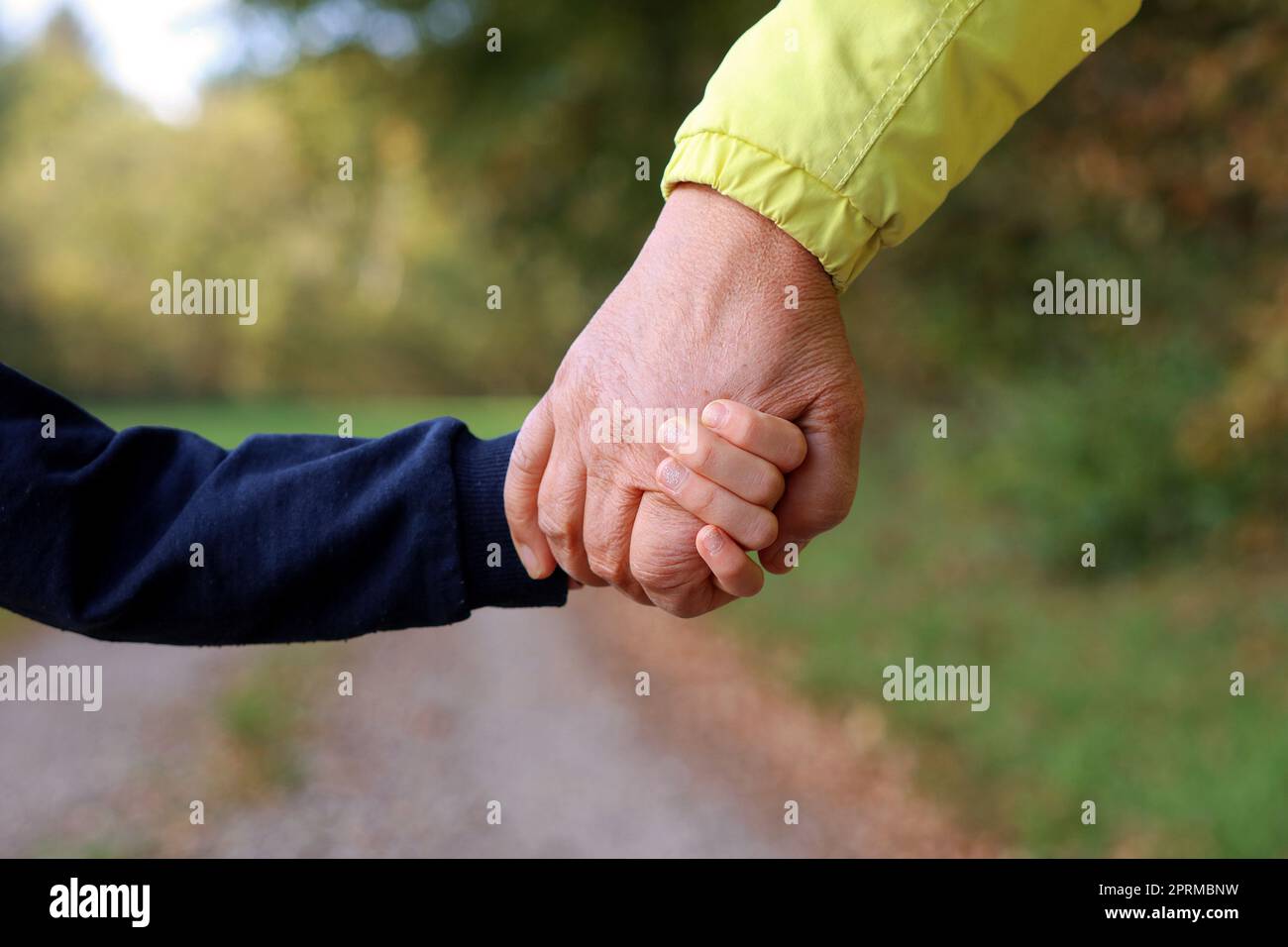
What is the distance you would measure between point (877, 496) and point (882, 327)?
6.97 ft

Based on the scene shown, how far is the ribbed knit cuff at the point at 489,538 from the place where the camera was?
1624 mm

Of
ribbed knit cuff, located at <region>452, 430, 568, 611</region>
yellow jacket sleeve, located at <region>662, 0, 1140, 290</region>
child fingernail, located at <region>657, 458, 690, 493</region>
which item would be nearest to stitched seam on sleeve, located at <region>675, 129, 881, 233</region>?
yellow jacket sleeve, located at <region>662, 0, 1140, 290</region>

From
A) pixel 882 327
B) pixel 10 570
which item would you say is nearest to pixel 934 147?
pixel 10 570

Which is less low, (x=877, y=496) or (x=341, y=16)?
(x=341, y=16)

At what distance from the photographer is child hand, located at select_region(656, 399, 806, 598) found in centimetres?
135

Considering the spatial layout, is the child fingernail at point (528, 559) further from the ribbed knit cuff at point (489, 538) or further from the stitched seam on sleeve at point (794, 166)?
the stitched seam on sleeve at point (794, 166)

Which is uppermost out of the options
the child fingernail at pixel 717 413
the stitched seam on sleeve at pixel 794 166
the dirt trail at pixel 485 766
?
the stitched seam on sleeve at pixel 794 166

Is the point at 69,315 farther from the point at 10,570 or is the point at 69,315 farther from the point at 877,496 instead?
the point at 10,570

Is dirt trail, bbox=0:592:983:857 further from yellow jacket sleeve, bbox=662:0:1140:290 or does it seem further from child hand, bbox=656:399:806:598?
yellow jacket sleeve, bbox=662:0:1140:290

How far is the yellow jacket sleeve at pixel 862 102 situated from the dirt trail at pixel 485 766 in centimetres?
384

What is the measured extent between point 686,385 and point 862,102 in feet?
1.25

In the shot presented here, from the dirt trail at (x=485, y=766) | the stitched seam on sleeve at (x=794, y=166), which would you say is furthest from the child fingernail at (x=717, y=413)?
the dirt trail at (x=485, y=766)

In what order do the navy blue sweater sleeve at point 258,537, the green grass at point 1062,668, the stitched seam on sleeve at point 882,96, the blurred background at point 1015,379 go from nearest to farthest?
the stitched seam on sleeve at point 882,96
the navy blue sweater sleeve at point 258,537
the green grass at point 1062,668
the blurred background at point 1015,379

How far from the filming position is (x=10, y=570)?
4.99 ft
